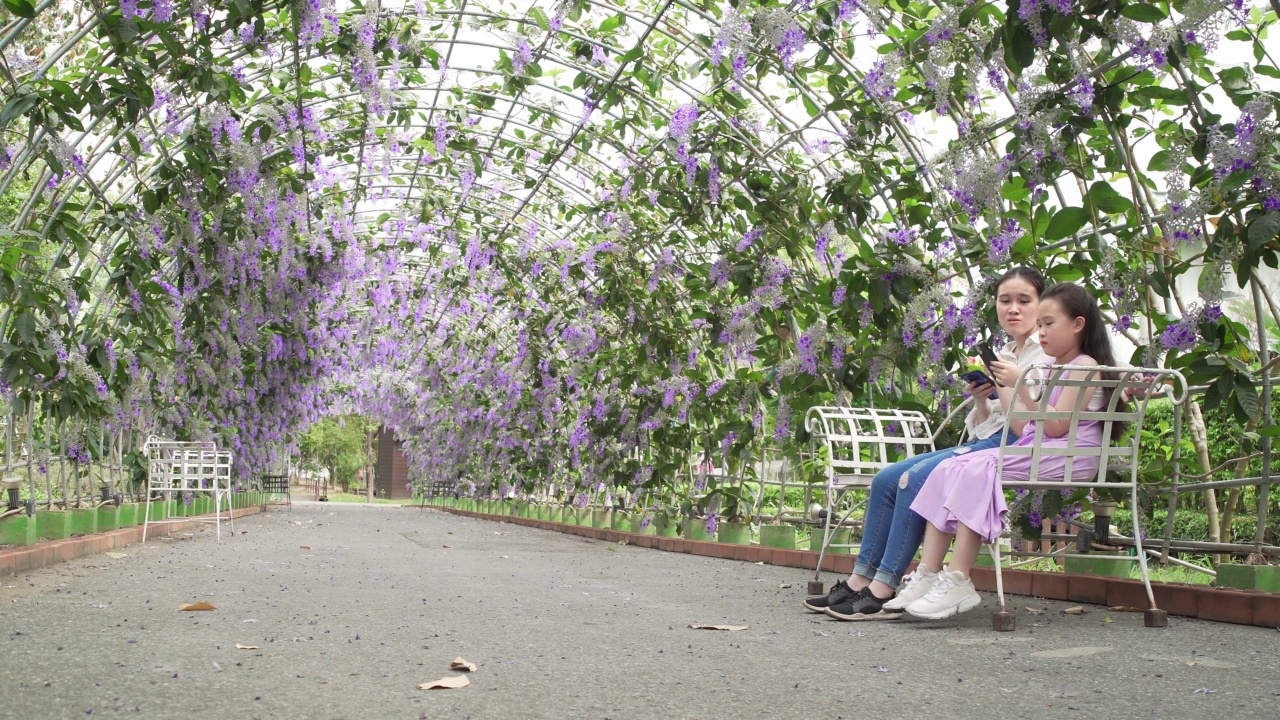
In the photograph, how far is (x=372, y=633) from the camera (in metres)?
3.00

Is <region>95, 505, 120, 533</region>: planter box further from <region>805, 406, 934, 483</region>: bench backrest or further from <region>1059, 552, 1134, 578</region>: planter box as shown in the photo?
<region>1059, 552, 1134, 578</region>: planter box

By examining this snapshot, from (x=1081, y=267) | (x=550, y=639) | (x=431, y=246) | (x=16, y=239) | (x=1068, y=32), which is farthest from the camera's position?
(x=431, y=246)

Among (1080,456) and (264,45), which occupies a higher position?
(264,45)

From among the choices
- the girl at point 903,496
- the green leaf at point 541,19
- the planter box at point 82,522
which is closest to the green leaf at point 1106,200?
the girl at point 903,496

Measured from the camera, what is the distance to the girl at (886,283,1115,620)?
3.20 meters

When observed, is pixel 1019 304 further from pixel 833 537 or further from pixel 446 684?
pixel 833 537

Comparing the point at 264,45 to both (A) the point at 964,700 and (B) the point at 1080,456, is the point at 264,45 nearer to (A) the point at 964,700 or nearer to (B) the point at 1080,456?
(B) the point at 1080,456

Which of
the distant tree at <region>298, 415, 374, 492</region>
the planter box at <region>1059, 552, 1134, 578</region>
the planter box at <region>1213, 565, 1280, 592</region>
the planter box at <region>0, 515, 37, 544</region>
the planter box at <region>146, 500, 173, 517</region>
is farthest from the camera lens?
the distant tree at <region>298, 415, 374, 492</region>

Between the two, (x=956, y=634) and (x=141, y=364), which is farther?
(x=141, y=364)

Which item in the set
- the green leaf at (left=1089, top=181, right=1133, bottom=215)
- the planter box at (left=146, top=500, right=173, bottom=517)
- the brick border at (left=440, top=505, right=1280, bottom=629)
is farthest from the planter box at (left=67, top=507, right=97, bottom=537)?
the green leaf at (left=1089, top=181, right=1133, bottom=215)

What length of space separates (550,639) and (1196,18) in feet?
8.16

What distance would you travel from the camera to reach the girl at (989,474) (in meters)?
3.20

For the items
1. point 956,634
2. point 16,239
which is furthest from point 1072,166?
point 16,239

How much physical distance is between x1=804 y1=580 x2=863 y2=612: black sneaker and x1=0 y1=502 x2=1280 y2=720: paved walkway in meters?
0.09
